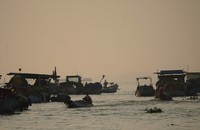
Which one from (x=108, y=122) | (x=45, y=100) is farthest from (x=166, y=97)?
(x=108, y=122)

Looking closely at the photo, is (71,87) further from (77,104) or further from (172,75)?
(77,104)

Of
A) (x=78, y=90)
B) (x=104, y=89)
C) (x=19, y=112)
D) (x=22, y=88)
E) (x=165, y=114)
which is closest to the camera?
(x=165, y=114)

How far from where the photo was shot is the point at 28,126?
158ft

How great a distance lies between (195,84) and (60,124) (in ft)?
266

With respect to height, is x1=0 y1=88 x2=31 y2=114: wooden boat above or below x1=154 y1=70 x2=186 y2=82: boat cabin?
below

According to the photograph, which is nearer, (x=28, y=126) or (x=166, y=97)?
(x=28, y=126)

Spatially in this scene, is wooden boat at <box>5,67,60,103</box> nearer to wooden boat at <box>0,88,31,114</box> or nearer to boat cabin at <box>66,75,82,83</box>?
wooden boat at <box>0,88,31,114</box>

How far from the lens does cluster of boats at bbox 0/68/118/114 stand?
5869 centimetres

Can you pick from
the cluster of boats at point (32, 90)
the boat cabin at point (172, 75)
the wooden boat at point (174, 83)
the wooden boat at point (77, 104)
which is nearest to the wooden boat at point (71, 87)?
the cluster of boats at point (32, 90)

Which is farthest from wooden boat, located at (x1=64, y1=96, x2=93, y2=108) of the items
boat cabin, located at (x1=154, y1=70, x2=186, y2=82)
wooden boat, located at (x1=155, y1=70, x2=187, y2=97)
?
boat cabin, located at (x1=154, y1=70, x2=186, y2=82)

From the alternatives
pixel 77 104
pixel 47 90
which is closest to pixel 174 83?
pixel 47 90

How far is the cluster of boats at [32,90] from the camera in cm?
5869

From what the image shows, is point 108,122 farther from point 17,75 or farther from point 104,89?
point 104,89

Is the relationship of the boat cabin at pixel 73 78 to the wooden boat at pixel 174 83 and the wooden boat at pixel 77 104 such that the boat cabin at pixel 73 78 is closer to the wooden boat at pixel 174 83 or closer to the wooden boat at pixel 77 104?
the wooden boat at pixel 174 83
